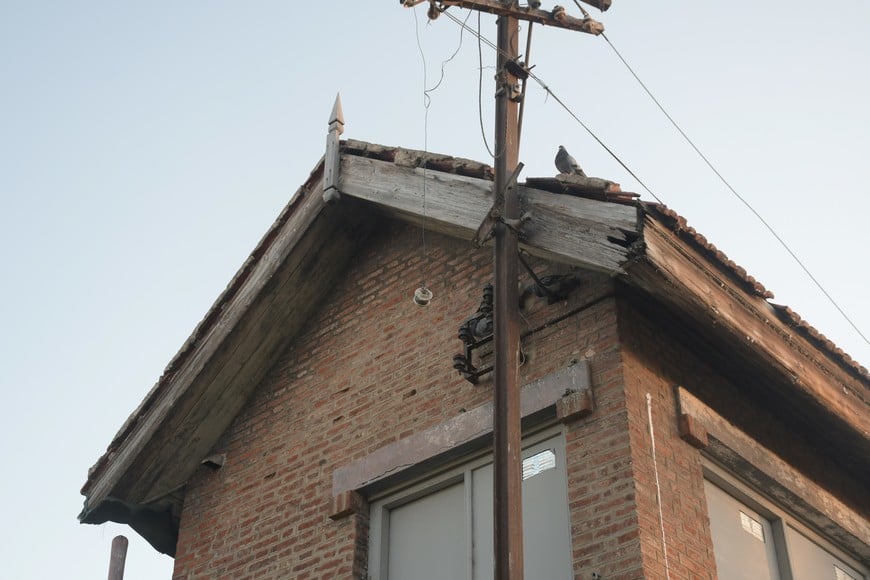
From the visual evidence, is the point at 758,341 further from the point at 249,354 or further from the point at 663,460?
the point at 249,354

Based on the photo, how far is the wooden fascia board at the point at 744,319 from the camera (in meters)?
7.70

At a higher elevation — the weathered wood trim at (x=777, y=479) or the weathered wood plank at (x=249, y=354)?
the weathered wood plank at (x=249, y=354)

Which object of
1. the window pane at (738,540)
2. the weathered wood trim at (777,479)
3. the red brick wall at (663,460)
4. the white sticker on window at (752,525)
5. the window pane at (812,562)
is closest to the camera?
the red brick wall at (663,460)

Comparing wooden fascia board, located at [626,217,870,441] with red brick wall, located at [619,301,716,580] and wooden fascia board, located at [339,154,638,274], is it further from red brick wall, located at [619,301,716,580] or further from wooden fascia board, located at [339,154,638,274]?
red brick wall, located at [619,301,716,580]

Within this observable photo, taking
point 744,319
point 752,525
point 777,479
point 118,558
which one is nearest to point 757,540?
point 752,525

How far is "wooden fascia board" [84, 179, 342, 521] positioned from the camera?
1022cm

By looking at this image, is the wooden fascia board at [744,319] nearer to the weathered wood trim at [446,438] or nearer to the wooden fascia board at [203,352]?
the weathered wood trim at [446,438]

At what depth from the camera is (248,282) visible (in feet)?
33.8

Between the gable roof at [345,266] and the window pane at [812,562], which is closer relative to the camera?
the gable roof at [345,266]

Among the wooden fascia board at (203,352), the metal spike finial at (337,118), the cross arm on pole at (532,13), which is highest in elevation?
the metal spike finial at (337,118)

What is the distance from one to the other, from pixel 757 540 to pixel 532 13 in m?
4.00

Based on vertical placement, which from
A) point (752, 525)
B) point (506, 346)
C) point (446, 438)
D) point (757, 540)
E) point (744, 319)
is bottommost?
point (757, 540)

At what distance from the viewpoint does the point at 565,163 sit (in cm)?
932

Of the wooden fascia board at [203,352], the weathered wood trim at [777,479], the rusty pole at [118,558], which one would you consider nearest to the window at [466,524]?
the weathered wood trim at [777,479]
